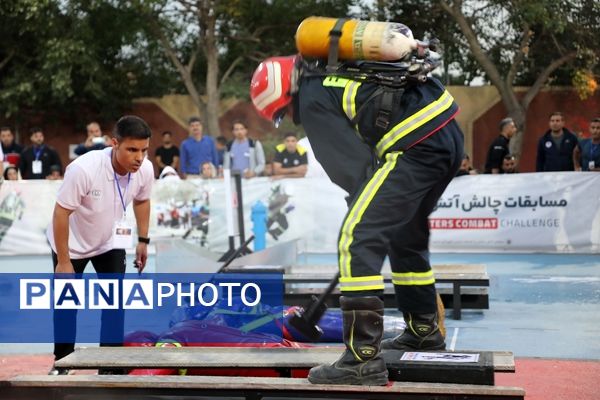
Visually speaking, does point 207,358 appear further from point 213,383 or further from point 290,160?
point 290,160

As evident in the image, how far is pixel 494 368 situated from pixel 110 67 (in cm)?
2727

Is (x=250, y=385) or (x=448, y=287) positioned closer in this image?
(x=250, y=385)

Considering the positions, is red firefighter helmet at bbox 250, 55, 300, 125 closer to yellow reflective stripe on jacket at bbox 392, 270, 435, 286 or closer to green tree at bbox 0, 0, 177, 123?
yellow reflective stripe on jacket at bbox 392, 270, 435, 286

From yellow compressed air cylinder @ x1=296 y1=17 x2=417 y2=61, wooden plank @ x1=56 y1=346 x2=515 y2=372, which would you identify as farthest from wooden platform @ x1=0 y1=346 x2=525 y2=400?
yellow compressed air cylinder @ x1=296 y1=17 x2=417 y2=61

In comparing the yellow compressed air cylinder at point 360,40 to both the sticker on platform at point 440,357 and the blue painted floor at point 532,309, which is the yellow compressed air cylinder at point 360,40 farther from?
the blue painted floor at point 532,309

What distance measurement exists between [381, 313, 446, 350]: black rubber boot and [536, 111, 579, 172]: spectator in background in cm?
1082

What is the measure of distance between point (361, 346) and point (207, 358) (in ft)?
3.48

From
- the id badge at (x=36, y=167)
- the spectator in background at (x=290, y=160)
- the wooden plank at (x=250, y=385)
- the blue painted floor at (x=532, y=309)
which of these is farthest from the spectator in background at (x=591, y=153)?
the wooden plank at (x=250, y=385)

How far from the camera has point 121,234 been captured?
22.2ft

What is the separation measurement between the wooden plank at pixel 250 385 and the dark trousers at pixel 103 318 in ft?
4.75

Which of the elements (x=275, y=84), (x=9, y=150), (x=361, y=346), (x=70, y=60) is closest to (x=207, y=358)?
(x=361, y=346)

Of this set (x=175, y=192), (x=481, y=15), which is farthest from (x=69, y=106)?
(x=175, y=192)

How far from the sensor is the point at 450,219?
15.2 m

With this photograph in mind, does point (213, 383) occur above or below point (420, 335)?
below
